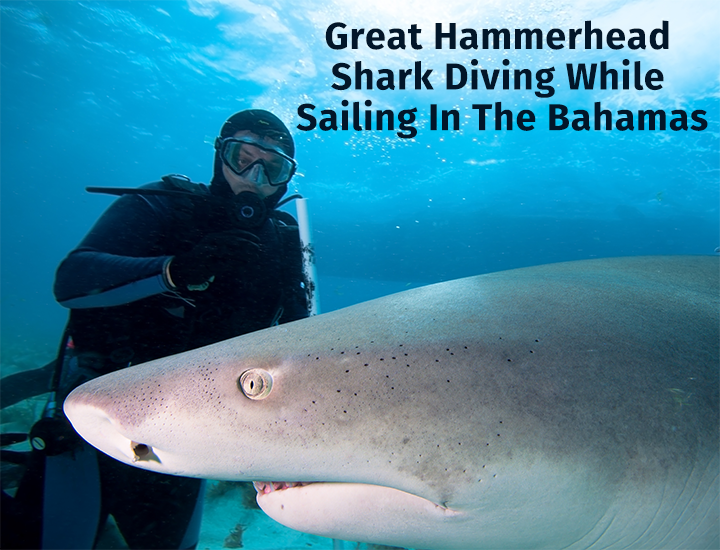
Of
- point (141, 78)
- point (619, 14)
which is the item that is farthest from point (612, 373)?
point (141, 78)

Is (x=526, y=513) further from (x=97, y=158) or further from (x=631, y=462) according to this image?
(x=97, y=158)

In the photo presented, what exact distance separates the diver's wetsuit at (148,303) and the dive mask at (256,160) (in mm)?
437

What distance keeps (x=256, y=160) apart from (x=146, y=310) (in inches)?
67.7

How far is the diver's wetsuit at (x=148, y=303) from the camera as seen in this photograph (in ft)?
8.23

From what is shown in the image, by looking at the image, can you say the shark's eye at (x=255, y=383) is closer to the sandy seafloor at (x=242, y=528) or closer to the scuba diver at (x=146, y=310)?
the scuba diver at (x=146, y=310)

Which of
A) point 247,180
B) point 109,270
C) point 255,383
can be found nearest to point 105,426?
point 255,383

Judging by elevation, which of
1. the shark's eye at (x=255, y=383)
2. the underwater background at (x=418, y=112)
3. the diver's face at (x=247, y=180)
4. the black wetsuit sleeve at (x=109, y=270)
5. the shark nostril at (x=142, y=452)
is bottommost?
the shark nostril at (x=142, y=452)

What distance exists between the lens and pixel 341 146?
17.0m

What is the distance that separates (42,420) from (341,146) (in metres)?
16.3

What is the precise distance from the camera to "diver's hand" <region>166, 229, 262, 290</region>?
2.52 meters

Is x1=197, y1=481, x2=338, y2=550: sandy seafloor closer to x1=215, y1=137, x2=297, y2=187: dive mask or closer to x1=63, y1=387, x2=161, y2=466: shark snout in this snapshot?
x1=63, y1=387, x2=161, y2=466: shark snout

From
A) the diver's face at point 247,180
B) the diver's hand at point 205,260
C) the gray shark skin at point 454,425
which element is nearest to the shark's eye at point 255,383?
the gray shark skin at point 454,425

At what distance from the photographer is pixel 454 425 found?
0.89 m

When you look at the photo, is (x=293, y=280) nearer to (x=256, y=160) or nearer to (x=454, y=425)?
(x=256, y=160)
